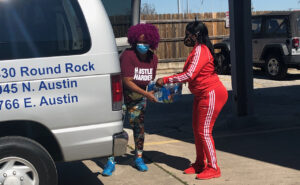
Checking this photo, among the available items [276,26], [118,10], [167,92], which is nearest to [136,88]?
[167,92]

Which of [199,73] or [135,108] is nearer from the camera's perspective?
[199,73]

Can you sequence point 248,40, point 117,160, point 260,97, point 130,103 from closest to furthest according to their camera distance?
point 130,103
point 117,160
point 248,40
point 260,97

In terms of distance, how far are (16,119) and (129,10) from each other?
13.2 ft

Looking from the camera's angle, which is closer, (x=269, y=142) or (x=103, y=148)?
(x=103, y=148)

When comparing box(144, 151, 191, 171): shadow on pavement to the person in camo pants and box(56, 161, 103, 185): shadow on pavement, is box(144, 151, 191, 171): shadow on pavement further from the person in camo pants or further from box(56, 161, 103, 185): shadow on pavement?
box(56, 161, 103, 185): shadow on pavement

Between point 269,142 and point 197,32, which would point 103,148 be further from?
point 269,142

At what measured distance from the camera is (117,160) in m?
5.94

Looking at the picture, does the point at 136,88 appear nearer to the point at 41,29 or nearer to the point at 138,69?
the point at 138,69

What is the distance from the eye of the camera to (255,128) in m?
7.46

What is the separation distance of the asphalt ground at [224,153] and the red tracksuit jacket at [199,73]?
102 cm

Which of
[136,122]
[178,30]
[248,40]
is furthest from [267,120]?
[178,30]

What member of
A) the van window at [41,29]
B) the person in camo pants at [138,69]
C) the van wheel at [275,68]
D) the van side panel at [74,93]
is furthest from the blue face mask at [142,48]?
the van wheel at [275,68]

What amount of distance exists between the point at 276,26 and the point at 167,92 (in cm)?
992

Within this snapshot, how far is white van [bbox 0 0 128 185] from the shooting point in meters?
3.82
